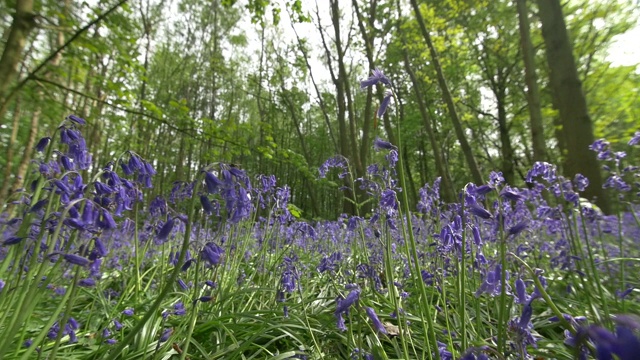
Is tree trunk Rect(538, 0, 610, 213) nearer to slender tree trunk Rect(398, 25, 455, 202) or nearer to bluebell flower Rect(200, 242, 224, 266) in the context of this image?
slender tree trunk Rect(398, 25, 455, 202)

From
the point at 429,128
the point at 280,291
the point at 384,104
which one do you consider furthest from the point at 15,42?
the point at 429,128

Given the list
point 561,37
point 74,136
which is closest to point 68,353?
point 74,136

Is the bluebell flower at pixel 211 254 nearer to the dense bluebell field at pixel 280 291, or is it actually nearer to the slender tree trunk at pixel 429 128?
the dense bluebell field at pixel 280 291

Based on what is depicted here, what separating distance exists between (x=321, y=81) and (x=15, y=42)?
1989 centimetres

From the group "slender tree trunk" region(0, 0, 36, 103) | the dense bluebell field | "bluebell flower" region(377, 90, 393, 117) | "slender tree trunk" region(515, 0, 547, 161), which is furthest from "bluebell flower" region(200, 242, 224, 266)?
"slender tree trunk" region(515, 0, 547, 161)

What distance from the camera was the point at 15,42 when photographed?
9.78 feet

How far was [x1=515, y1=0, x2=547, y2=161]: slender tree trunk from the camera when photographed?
6.88 meters

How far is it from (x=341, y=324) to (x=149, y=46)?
13.4m

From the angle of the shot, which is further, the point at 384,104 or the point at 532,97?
the point at 532,97

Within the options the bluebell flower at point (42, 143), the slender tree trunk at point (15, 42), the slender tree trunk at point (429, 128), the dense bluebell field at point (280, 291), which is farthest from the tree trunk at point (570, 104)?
the slender tree trunk at point (15, 42)

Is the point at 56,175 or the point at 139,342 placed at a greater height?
the point at 56,175

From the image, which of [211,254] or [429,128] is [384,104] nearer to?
[211,254]

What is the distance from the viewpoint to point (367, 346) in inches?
A: 83.6

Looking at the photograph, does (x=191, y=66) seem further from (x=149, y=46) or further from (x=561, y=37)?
(x=561, y=37)
